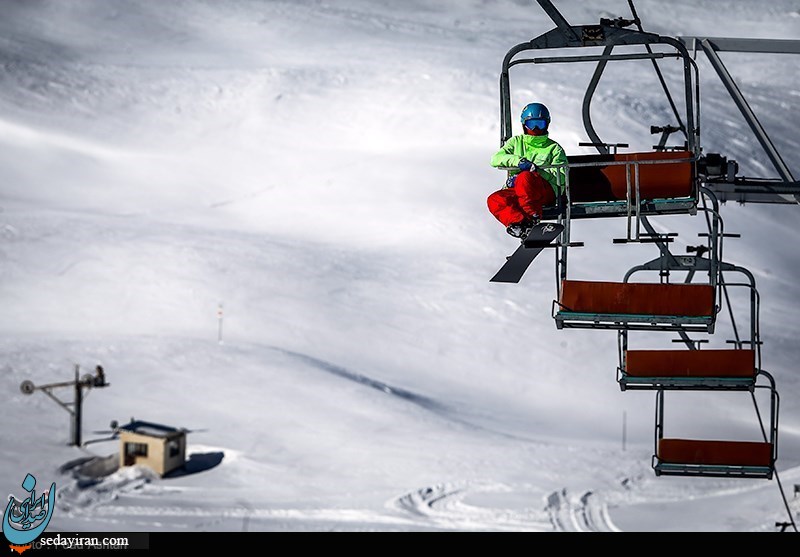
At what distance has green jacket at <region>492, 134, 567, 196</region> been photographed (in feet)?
34.4

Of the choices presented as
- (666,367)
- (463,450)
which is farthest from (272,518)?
(666,367)

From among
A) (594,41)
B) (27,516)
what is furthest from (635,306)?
(27,516)

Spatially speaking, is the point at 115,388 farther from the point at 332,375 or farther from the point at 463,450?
the point at 463,450

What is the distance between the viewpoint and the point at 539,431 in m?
48.2

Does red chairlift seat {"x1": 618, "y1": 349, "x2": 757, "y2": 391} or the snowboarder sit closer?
the snowboarder

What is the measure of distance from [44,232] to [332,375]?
32.0m

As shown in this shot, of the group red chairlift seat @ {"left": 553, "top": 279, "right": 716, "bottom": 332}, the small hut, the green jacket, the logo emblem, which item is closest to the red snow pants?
the green jacket

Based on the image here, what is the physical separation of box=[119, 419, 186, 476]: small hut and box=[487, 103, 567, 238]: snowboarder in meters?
27.2

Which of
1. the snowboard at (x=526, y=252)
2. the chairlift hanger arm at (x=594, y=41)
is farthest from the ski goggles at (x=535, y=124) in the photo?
the snowboard at (x=526, y=252)

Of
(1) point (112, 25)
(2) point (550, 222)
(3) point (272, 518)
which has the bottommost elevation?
(3) point (272, 518)

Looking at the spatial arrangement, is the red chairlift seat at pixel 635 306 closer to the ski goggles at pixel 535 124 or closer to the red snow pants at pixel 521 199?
the red snow pants at pixel 521 199

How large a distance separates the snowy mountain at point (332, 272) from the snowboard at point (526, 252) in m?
4.93

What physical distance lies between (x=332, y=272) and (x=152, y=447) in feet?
110

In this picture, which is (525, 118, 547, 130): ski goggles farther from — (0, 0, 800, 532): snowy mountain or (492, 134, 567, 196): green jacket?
(0, 0, 800, 532): snowy mountain
